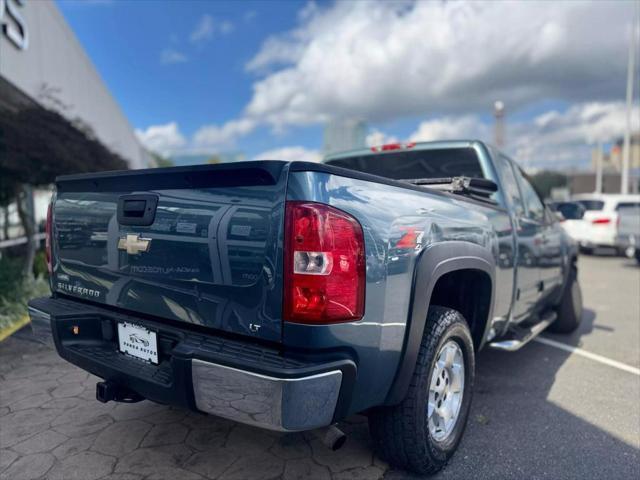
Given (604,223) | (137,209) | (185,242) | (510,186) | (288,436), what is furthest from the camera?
(604,223)

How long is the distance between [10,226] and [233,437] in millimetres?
7647

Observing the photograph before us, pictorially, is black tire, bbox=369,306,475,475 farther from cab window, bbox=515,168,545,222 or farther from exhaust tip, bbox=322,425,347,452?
cab window, bbox=515,168,545,222

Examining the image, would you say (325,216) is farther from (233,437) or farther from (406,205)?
(233,437)

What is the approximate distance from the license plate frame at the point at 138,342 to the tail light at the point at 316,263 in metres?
0.79

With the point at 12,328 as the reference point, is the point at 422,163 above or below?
above

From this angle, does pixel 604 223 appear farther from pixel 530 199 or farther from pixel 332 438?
pixel 332 438

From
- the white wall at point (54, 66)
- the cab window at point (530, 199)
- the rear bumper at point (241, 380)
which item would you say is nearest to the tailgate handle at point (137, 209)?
the rear bumper at point (241, 380)

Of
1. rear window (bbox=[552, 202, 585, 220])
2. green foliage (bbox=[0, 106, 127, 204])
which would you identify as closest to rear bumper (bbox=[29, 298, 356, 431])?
rear window (bbox=[552, 202, 585, 220])

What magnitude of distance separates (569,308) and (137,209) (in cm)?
475

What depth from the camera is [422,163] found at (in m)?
4.12

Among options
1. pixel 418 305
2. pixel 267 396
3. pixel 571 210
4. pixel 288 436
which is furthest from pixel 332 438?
pixel 571 210

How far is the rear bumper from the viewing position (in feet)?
5.44

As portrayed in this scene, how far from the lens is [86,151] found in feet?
22.8

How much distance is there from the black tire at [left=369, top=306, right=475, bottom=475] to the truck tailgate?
83 centimetres
